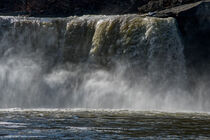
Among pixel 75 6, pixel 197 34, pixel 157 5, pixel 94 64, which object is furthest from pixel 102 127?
pixel 75 6

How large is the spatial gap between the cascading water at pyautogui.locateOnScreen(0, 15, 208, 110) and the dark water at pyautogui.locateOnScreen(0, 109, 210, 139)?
6.24 metres

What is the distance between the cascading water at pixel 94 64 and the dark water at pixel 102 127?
6235mm

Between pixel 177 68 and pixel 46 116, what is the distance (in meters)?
8.47

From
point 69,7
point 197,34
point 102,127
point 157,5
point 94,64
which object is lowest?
point 102,127

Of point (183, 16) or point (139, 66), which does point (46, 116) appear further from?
point (183, 16)

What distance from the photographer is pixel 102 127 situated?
13.3m

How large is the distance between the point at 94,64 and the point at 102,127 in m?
10.7

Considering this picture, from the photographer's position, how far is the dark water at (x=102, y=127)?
1181 centimetres

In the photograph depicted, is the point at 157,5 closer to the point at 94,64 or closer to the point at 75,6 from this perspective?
the point at 75,6

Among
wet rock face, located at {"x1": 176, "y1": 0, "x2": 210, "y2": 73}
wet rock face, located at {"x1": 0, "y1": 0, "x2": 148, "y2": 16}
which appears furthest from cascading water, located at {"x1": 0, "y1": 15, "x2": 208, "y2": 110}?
wet rock face, located at {"x1": 0, "y1": 0, "x2": 148, "y2": 16}

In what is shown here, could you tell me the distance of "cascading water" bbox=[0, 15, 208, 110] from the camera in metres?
22.8

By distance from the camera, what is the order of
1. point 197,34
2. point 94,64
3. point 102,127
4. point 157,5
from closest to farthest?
point 102,127
point 94,64
point 197,34
point 157,5

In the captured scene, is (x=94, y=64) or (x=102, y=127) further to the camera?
(x=94, y=64)

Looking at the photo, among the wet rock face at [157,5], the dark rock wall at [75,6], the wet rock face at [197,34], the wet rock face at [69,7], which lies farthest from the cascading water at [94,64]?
the wet rock face at [69,7]
